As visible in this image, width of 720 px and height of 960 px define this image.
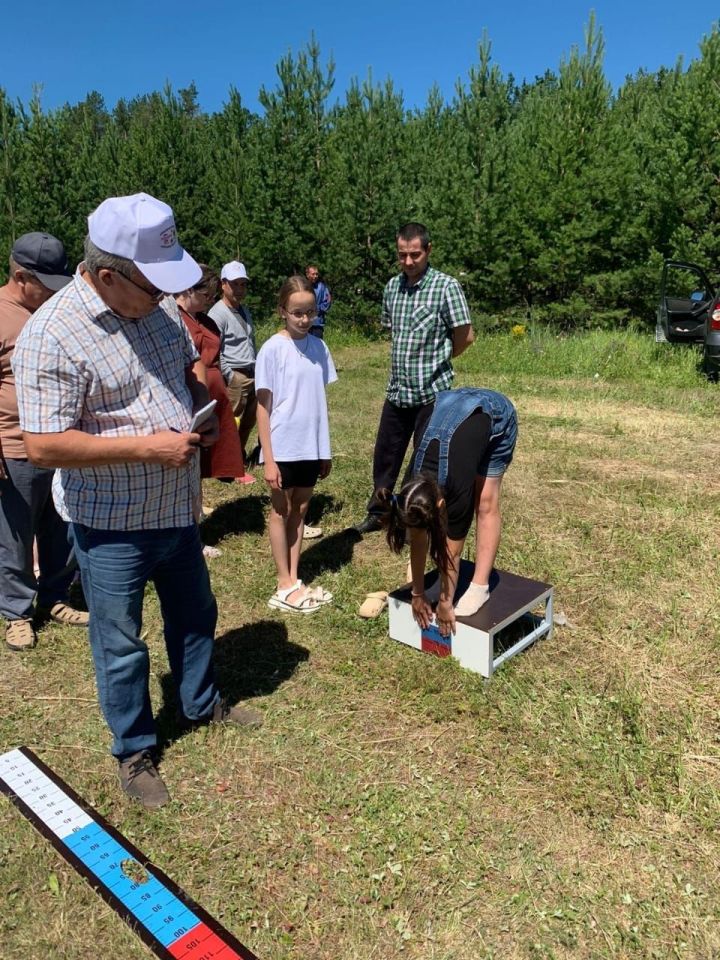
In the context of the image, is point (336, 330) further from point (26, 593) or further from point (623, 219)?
point (26, 593)

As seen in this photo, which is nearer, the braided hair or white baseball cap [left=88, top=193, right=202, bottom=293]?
white baseball cap [left=88, top=193, right=202, bottom=293]

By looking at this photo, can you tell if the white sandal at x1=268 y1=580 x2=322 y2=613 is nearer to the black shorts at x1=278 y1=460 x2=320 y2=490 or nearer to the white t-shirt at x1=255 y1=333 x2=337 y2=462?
the black shorts at x1=278 y1=460 x2=320 y2=490

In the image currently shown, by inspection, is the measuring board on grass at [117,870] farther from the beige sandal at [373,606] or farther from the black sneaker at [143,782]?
the beige sandal at [373,606]

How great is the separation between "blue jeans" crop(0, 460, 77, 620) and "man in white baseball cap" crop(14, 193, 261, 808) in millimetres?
1133

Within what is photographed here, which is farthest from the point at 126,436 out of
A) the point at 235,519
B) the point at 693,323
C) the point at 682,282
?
the point at 682,282

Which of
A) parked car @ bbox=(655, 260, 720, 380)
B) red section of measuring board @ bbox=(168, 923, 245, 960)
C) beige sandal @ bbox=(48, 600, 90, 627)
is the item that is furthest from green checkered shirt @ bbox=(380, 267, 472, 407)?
parked car @ bbox=(655, 260, 720, 380)

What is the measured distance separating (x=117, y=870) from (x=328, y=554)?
260 cm

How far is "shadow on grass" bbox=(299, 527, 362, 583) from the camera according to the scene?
177 inches

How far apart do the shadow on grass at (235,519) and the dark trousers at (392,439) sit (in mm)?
1034

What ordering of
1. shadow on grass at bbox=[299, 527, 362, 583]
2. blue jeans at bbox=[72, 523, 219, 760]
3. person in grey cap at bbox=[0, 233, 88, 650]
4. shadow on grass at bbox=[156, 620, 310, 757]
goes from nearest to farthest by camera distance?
blue jeans at bbox=[72, 523, 219, 760] → shadow on grass at bbox=[156, 620, 310, 757] → person in grey cap at bbox=[0, 233, 88, 650] → shadow on grass at bbox=[299, 527, 362, 583]

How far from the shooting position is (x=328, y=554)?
4703 mm

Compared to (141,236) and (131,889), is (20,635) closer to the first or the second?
(131,889)

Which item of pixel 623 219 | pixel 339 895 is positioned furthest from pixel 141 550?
pixel 623 219

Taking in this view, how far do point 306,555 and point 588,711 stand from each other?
2.22 m
